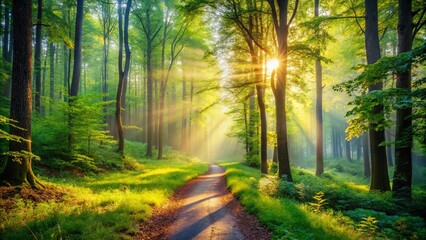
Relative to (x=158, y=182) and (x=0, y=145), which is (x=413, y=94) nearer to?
(x=158, y=182)

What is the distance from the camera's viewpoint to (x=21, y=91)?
23.2 feet

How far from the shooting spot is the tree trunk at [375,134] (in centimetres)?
1044

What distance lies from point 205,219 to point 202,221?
0.20m

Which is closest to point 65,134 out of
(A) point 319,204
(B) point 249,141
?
(A) point 319,204

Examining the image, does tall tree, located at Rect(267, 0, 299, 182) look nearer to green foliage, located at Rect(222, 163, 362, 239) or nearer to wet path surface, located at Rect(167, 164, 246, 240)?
wet path surface, located at Rect(167, 164, 246, 240)

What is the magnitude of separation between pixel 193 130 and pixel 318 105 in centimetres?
3280

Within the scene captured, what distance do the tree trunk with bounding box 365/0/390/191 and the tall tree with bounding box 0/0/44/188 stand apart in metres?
13.7

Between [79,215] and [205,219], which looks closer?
[79,215]

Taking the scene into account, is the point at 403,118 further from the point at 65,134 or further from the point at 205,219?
the point at 65,134

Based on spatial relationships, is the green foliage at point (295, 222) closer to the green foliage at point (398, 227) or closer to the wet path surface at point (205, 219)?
the green foliage at point (398, 227)

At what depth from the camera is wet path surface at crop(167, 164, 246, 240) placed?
5.46 m

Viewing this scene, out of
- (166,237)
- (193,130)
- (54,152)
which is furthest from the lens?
(193,130)

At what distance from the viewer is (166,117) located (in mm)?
44156

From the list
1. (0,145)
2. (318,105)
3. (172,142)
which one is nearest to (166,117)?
(172,142)
